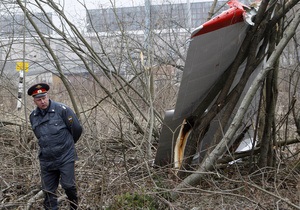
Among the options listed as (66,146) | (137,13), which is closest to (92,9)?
(137,13)

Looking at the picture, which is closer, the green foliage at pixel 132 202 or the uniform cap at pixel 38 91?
the green foliage at pixel 132 202

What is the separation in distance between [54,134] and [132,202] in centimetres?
128

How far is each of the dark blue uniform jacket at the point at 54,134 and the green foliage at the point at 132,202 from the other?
0.88 metres

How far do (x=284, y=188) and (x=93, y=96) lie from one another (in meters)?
4.22

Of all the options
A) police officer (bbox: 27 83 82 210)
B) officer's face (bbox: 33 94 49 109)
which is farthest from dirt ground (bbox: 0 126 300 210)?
officer's face (bbox: 33 94 49 109)

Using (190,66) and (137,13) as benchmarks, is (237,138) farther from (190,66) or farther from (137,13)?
(137,13)

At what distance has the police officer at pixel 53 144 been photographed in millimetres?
6105

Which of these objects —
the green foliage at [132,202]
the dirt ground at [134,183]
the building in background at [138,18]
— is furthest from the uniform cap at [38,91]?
the building in background at [138,18]

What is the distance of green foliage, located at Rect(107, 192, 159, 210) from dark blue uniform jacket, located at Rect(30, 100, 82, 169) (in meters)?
0.88

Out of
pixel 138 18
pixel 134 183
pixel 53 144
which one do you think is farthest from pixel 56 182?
pixel 138 18

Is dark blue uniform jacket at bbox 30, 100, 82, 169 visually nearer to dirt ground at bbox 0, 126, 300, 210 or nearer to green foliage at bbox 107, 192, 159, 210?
dirt ground at bbox 0, 126, 300, 210

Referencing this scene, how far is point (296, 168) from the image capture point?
7.07m

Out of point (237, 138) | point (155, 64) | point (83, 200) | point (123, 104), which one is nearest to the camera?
point (83, 200)

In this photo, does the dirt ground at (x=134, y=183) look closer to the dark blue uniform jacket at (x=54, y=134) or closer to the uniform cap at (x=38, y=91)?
the dark blue uniform jacket at (x=54, y=134)
